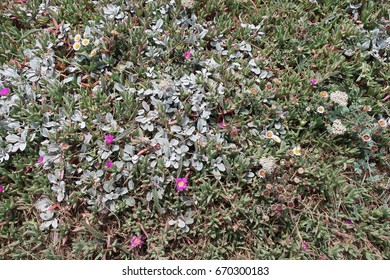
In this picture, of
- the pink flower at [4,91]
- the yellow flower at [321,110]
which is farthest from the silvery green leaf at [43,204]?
the yellow flower at [321,110]

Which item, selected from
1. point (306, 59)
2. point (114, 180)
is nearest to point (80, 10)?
point (114, 180)

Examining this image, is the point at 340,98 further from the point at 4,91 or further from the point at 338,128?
the point at 4,91

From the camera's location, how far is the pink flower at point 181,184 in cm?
255

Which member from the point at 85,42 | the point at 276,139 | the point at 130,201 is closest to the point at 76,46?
the point at 85,42

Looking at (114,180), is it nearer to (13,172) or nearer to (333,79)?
(13,172)

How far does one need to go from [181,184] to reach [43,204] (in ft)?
3.38

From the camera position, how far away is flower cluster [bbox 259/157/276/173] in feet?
8.41

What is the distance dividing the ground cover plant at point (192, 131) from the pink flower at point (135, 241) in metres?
0.01

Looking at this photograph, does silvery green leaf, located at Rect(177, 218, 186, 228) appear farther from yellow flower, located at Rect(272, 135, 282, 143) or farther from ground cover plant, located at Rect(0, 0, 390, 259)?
yellow flower, located at Rect(272, 135, 282, 143)

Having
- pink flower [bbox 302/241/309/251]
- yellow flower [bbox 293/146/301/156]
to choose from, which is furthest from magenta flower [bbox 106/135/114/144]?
pink flower [bbox 302/241/309/251]

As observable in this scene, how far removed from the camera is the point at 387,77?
9.90 feet

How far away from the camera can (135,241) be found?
98.2 inches

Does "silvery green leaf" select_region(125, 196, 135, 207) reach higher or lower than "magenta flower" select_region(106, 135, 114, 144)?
lower

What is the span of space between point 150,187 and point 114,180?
27 centimetres
